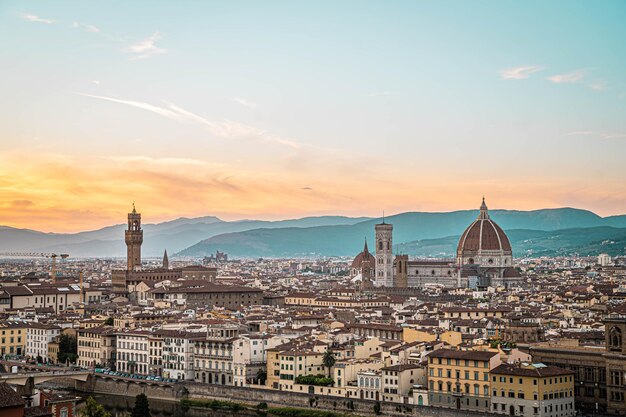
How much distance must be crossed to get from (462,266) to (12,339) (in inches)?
2594

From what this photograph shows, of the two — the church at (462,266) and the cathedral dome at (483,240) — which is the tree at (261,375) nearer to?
the church at (462,266)

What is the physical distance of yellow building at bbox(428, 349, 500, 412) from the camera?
3875cm

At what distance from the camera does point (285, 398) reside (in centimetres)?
4406

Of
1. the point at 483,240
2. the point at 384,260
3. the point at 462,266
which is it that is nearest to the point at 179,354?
the point at 384,260

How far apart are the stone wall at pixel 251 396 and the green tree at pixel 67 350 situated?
223 inches

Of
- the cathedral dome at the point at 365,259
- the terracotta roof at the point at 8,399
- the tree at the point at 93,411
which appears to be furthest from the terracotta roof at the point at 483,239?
the terracotta roof at the point at 8,399

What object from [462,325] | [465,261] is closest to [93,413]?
[462,325]

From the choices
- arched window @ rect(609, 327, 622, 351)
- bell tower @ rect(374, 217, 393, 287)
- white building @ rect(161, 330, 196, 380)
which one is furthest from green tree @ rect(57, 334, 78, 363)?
bell tower @ rect(374, 217, 393, 287)

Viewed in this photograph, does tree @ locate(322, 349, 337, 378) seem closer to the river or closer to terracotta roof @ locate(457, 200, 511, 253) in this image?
the river

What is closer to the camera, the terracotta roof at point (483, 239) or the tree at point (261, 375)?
the tree at point (261, 375)

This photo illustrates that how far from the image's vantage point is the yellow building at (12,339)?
60625 millimetres

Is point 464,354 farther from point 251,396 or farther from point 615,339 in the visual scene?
point 251,396

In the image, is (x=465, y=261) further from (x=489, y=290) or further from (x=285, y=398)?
(x=285, y=398)

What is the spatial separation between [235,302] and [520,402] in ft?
164
